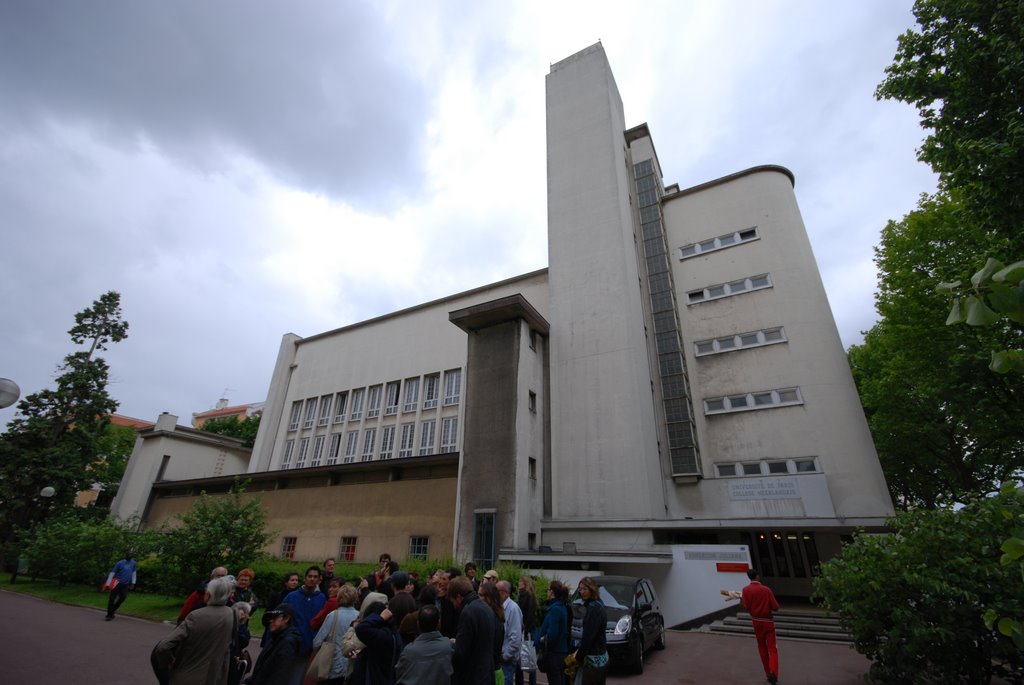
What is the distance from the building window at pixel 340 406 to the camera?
31.4 m

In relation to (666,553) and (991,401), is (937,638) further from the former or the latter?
(991,401)

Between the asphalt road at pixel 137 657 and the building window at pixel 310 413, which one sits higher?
the building window at pixel 310 413

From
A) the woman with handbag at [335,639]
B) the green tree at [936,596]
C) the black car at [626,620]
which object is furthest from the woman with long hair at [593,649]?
the green tree at [936,596]

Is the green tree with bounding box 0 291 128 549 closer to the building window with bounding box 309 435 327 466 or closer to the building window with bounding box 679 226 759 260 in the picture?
the building window with bounding box 309 435 327 466

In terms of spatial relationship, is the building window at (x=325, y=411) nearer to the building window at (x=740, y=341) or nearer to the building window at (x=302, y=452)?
the building window at (x=302, y=452)

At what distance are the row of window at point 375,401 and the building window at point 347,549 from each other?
8465 millimetres

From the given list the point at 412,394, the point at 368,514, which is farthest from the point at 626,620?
the point at 412,394

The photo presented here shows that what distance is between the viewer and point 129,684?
7.50 meters

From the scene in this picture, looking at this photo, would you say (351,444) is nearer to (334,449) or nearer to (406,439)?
(334,449)

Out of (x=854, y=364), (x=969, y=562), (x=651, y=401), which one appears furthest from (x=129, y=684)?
(x=854, y=364)

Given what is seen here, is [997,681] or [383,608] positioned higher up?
→ [383,608]

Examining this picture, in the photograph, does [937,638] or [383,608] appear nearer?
[383,608]

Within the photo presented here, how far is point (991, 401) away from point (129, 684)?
73.5ft

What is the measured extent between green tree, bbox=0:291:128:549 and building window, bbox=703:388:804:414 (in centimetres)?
3317
